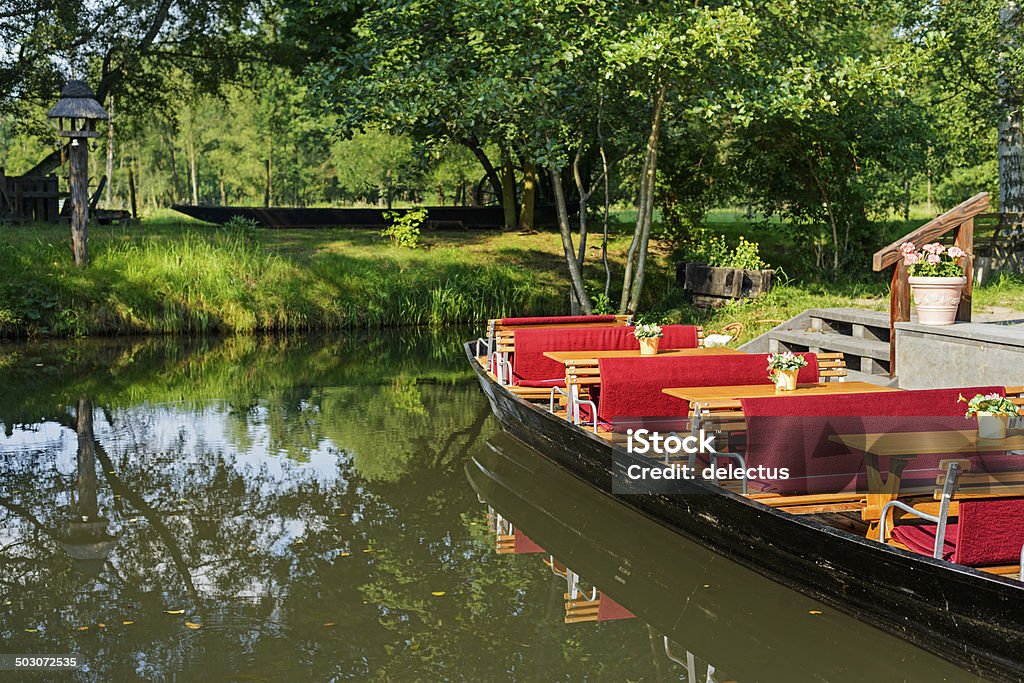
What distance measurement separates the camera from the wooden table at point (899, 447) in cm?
625

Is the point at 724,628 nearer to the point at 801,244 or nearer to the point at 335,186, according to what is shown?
the point at 801,244

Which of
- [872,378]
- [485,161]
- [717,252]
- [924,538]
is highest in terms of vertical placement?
[485,161]

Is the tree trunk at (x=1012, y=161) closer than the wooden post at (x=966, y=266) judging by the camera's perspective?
No

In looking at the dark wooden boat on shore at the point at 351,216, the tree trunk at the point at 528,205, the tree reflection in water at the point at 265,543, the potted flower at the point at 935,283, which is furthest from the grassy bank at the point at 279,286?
the potted flower at the point at 935,283

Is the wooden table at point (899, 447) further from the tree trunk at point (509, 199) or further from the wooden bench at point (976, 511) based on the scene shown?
the tree trunk at point (509, 199)

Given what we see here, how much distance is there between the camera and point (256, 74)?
2917 cm

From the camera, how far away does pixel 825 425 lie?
6.96 meters

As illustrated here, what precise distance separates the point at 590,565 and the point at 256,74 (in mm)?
24220

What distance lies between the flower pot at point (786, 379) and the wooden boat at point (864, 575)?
1.21 meters

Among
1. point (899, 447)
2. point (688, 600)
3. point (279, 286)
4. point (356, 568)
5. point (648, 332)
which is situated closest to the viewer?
point (899, 447)

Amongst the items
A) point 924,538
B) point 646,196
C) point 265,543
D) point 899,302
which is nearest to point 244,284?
point 646,196

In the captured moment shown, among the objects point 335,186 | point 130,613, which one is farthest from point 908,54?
point 335,186

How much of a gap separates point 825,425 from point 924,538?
1103 millimetres

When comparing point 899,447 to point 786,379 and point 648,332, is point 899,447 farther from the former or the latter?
point 648,332
